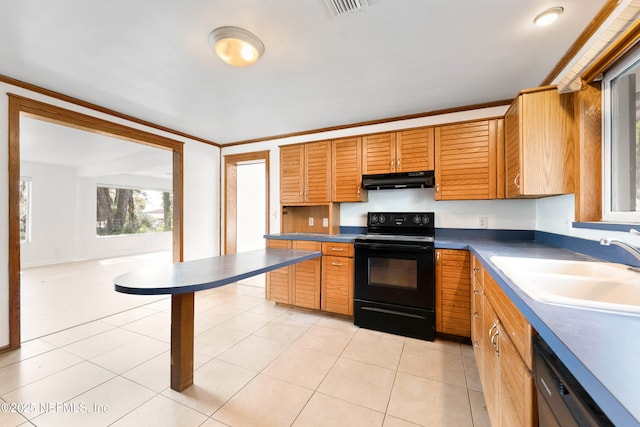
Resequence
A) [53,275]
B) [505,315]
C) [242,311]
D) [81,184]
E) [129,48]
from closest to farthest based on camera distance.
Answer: [505,315] → [129,48] → [242,311] → [53,275] → [81,184]

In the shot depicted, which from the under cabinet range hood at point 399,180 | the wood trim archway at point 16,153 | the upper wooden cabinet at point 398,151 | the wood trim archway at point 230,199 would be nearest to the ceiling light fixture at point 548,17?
the upper wooden cabinet at point 398,151

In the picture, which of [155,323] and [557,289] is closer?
[557,289]

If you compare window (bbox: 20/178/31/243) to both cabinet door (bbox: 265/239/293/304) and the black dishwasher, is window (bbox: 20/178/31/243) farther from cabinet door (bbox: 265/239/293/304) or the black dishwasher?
the black dishwasher

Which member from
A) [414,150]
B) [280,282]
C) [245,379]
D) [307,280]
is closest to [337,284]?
[307,280]

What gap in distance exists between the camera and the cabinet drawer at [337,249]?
9.46ft

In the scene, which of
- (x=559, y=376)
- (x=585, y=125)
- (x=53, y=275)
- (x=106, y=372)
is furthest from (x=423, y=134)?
(x=53, y=275)

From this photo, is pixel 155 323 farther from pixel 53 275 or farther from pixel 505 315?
pixel 53 275

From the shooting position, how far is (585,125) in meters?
1.68

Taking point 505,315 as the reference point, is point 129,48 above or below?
above

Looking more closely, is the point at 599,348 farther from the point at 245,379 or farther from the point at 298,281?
the point at 298,281

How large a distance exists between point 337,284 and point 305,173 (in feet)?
4.85

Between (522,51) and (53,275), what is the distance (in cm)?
763

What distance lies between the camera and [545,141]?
1854 mm

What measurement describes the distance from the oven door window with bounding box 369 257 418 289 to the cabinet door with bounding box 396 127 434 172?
3.36 ft
